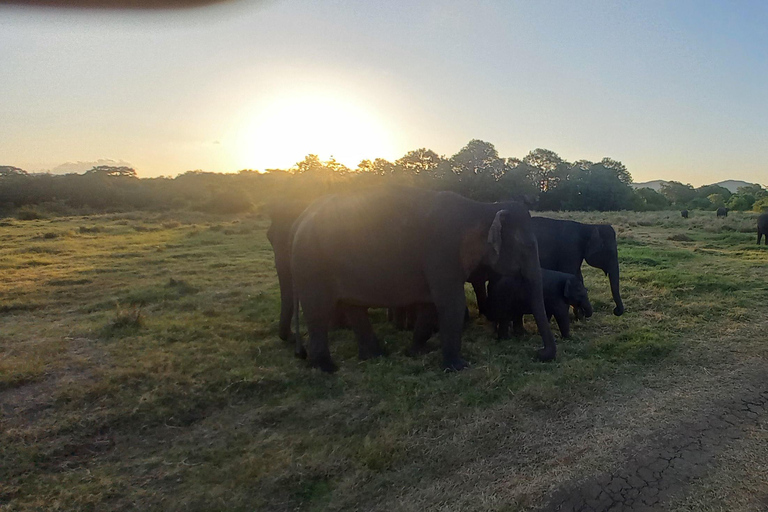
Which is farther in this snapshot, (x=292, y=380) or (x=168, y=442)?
(x=292, y=380)

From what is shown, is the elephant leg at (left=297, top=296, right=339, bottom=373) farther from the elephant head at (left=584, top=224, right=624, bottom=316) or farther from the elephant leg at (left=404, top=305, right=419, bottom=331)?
the elephant head at (left=584, top=224, right=624, bottom=316)

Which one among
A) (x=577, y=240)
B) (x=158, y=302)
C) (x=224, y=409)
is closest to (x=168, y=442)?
(x=224, y=409)

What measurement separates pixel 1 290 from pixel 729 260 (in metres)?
18.8

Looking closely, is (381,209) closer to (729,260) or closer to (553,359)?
(553,359)

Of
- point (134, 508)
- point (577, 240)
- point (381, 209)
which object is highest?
point (381, 209)

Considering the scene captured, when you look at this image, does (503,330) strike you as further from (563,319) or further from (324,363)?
(324,363)

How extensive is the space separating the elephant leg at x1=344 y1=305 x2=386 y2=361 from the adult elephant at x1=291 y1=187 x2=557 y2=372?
0.31m

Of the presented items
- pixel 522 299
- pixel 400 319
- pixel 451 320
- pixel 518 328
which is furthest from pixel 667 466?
pixel 400 319

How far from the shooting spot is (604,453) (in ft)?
14.3

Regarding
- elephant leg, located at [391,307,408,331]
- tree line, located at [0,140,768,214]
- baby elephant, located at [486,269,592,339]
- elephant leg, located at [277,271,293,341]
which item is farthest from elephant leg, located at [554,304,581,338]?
tree line, located at [0,140,768,214]

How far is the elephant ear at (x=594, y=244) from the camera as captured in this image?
369 inches

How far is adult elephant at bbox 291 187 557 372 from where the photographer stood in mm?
6410

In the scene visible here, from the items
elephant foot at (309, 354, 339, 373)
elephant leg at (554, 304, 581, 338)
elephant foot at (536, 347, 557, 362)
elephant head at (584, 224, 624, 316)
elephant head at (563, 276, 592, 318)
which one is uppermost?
elephant head at (584, 224, 624, 316)

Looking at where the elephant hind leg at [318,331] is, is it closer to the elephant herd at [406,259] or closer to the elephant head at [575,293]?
the elephant herd at [406,259]
